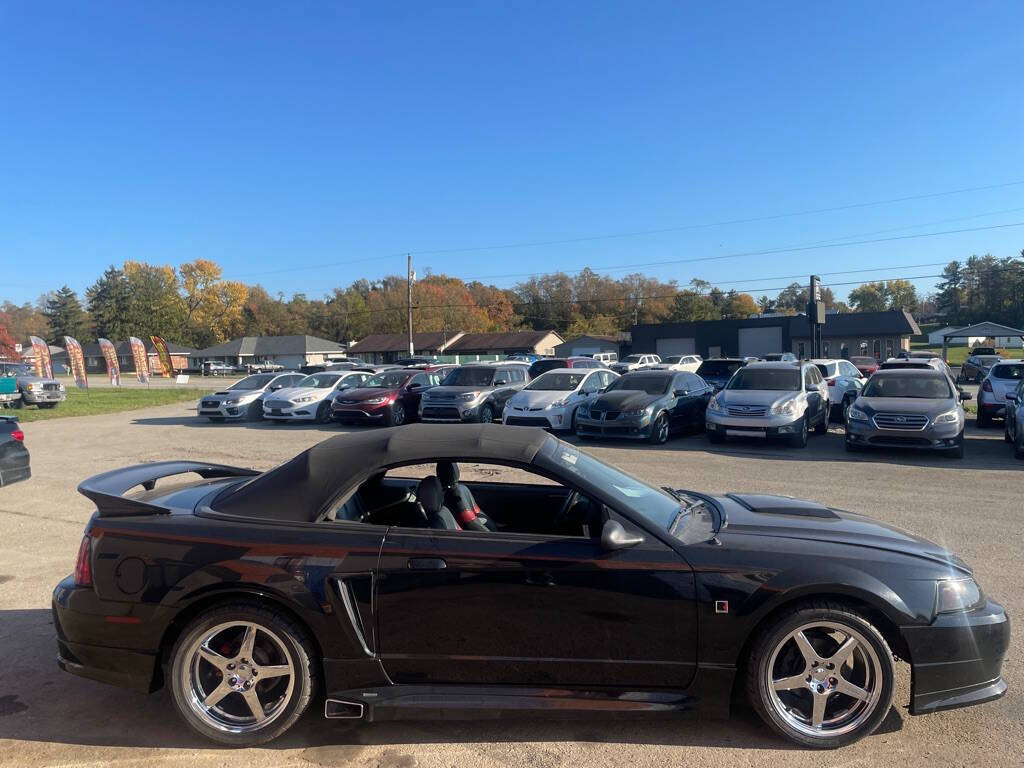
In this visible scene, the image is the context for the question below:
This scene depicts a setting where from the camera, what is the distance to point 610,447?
45.6 ft

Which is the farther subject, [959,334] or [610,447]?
[959,334]

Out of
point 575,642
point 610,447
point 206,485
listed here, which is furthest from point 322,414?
point 575,642

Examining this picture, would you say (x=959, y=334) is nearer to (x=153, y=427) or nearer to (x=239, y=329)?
(x=153, y=427)

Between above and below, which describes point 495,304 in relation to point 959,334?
above

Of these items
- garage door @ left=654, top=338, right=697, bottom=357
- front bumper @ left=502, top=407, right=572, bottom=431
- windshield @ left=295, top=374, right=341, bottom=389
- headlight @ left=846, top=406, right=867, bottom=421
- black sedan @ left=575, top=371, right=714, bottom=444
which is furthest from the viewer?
garage door @ left=654, top=338, right=697, bottom=357

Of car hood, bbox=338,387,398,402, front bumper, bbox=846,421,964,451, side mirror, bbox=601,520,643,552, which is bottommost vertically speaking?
front bumper, bbox=846,421,964,451

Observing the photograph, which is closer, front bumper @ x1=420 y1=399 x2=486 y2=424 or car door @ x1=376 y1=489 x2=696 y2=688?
car door @ x1=376 y1=489 x2=696 y2=688

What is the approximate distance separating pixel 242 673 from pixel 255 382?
20144mm

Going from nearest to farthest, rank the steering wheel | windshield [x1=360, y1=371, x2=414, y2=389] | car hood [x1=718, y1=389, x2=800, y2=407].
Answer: the steering wheel
car hood [x1=718, y1=389, x2=800, y2=407]
windshield [x1=360, y1=371, x2=414, y2=389]

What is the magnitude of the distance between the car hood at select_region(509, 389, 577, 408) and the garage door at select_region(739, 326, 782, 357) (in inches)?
1824

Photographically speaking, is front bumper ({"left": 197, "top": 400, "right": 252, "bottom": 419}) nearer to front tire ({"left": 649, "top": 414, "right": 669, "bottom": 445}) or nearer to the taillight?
front tire ({"left": 649, "top": 414, "right": 669, "bottom": 445})

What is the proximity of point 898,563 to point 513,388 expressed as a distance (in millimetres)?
15169

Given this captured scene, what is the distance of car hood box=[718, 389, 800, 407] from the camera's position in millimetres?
13526

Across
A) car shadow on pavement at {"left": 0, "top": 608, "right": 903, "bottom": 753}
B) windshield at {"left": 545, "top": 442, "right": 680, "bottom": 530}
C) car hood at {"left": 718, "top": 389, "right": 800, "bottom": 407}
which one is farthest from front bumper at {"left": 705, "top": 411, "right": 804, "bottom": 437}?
car shadow on pavement at {"left": 0, "top": 608, "right": 903, "bottom": 753}
